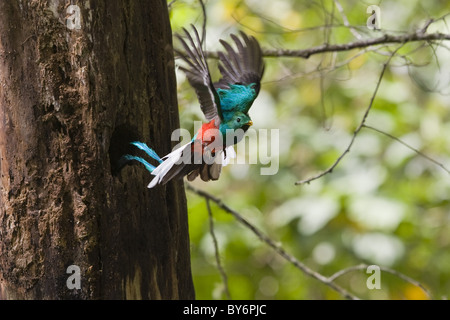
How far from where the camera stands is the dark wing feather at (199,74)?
1973 mm

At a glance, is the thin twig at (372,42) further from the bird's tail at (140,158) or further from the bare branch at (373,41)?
the bird's tail at (140,158)

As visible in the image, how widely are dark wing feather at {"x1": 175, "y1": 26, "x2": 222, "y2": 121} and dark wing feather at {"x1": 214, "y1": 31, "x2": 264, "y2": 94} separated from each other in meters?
0.19

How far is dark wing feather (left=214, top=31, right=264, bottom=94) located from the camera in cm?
252

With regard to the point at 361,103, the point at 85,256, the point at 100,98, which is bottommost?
the point at 85,256

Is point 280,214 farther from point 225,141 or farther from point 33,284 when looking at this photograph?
point 33,284

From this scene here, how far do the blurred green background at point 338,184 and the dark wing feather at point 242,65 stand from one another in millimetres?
1464

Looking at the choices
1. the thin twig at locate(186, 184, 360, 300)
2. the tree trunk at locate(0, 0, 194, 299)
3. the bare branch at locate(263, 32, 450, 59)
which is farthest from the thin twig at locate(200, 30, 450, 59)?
the tree trunk at locate(0, 0, 194, 299)

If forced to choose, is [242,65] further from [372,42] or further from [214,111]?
[372,42]

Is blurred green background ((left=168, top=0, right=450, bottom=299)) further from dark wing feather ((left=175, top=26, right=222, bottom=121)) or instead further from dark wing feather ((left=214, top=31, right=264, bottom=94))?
dark wing feather ((left=175, top=26, right=222, bottom=121))
